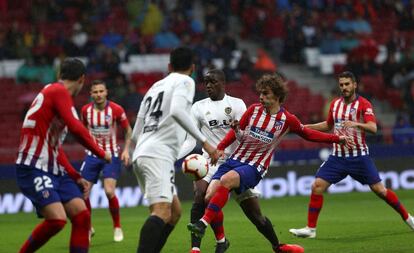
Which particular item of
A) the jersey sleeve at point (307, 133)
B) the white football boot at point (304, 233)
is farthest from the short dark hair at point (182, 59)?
the white football boot at point (304, 233)

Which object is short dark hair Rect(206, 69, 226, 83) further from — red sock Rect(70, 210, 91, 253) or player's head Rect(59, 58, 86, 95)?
red sock Rect(70, 210, 91, 253)

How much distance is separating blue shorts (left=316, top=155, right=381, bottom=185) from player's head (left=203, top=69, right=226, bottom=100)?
2.43 meters

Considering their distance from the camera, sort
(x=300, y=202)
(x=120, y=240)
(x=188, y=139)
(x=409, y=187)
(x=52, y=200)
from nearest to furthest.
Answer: (x=52, y=200) → (x=188, y=139) → (x=120, y=240) → (x=300, y=202) → (x=409, y=187)

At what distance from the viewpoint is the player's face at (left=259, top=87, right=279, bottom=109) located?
10000 mm

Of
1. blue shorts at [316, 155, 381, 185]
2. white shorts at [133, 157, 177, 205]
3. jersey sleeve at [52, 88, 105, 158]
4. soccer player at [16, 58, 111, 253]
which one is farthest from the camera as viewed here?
blue shorts at [316, 155, 381, 185]

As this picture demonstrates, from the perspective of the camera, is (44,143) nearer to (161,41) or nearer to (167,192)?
(167,192)

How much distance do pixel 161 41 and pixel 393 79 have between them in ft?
20.9

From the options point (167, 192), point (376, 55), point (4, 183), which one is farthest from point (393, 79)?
point (167, 192)

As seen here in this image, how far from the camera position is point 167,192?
8352mm

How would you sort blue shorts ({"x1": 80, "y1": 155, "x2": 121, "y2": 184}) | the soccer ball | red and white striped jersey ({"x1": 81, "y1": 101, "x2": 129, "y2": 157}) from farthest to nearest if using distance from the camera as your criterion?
red and white striped jersey ({"x1": 81, "y1": 101, "x2": 129, "y2": 157}), blue shorts ({"x1": 80, "y1": 155, "x2": 121, "y2": 184}), the soccer ball

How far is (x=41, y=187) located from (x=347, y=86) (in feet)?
18.3

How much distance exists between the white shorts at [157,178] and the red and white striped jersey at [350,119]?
4522 mm

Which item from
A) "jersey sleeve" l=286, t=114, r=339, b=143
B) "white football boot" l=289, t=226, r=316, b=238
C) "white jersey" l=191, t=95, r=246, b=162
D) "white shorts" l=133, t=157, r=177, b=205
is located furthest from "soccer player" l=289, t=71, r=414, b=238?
"white shorts" l=133, t=157, r=177, b=205

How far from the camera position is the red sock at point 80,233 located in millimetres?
8289
